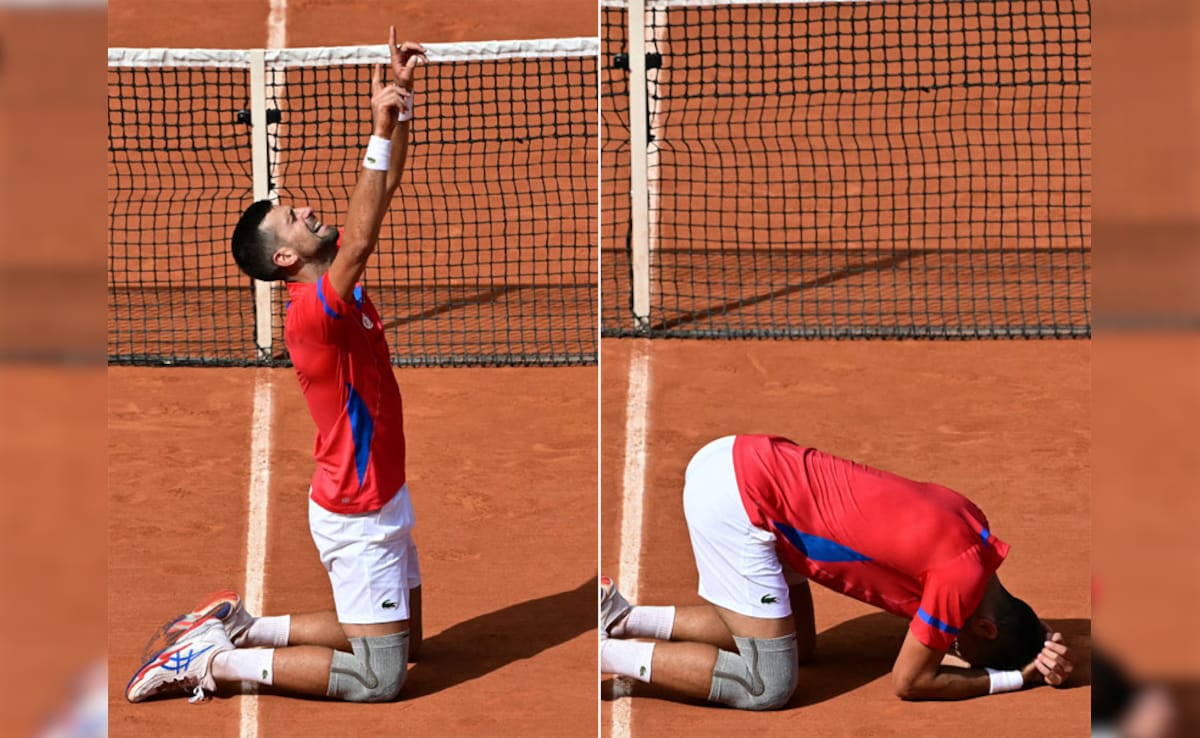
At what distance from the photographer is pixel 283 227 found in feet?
15.5

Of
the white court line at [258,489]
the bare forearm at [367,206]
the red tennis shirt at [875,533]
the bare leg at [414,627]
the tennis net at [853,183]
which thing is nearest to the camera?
the bare forearm at [367,206]

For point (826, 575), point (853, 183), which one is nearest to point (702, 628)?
point (826, 575)

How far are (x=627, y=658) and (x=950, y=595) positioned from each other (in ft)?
3.77

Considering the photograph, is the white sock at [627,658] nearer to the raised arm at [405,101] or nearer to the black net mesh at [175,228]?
the raised arm at [405,101]

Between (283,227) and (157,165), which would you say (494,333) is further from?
(157,165)

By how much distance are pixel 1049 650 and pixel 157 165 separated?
541cm

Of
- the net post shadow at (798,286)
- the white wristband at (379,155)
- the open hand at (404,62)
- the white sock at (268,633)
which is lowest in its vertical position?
the white sock at (268,633)

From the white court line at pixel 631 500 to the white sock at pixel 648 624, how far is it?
13cm

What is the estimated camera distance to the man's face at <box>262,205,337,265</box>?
4.71 meters

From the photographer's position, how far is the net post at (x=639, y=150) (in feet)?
20.7

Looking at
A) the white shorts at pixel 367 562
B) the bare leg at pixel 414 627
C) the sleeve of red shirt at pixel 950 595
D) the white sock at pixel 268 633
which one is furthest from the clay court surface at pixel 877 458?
the white sock at pixel 268 633

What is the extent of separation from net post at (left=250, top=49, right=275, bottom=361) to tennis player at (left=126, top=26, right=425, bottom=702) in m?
1.10

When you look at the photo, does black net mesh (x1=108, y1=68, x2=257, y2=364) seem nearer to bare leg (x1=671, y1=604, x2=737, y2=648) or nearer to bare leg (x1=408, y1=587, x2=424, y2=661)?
bare leg (x1=408, y1=587, x2=424, y2=661)
